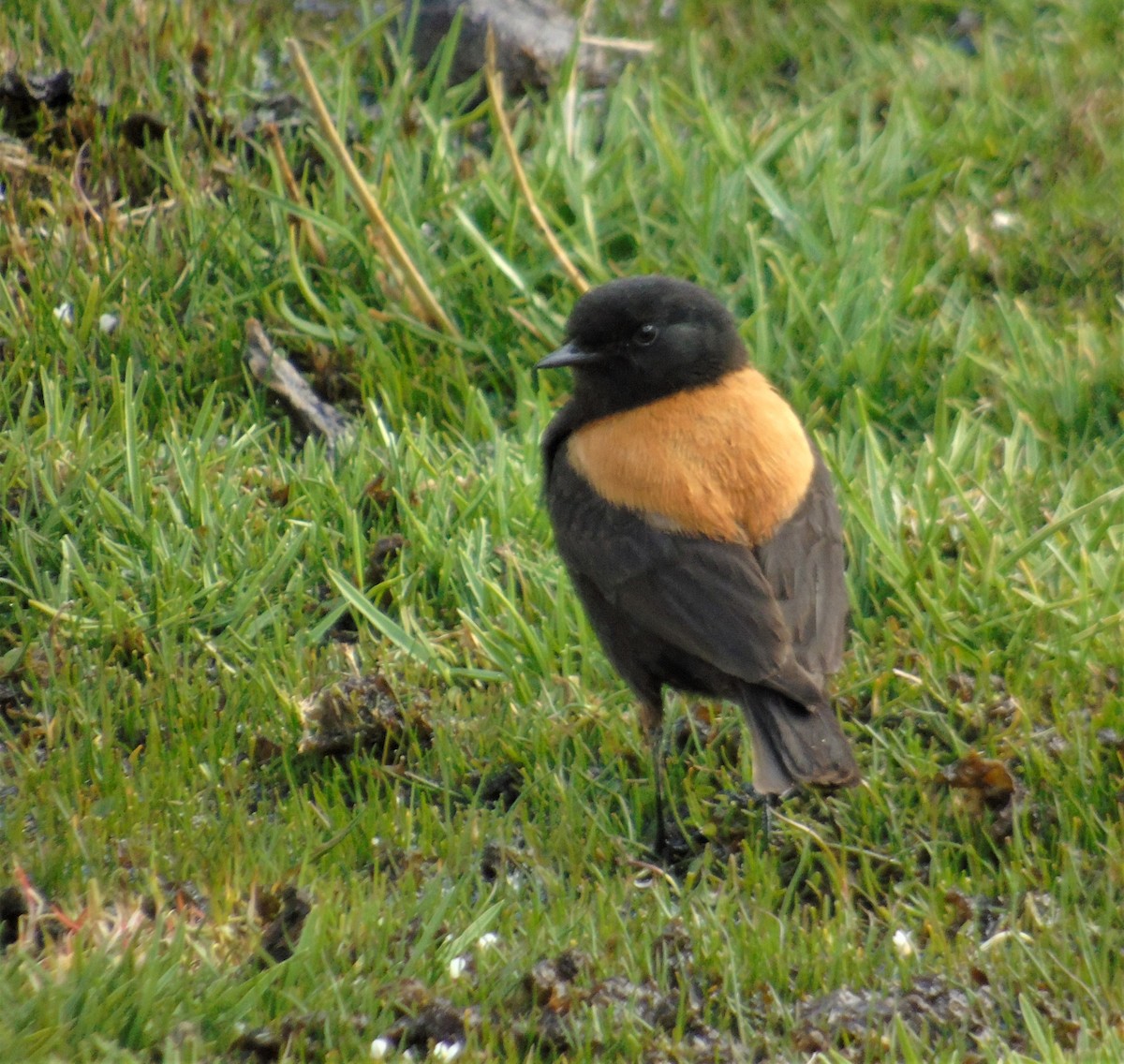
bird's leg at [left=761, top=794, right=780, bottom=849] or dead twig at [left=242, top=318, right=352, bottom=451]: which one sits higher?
dead twig at [left=242, top=318, right=352, bottom=451]

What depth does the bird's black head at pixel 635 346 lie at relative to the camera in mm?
5098

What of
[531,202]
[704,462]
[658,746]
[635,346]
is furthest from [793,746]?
[531,202]

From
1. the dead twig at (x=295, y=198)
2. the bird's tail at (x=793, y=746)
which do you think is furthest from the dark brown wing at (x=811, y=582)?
the dead twig at (x=295, y=198)

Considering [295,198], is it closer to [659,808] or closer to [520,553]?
[520,553]

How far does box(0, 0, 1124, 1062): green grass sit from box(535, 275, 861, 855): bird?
1.26 feet

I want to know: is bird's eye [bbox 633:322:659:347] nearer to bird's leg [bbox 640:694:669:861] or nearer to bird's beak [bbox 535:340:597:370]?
bird's beak [bbox 535:340:597:370]

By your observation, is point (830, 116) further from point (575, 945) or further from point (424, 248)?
point (575, 945)

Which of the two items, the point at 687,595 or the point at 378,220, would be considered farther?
the point at 378,220

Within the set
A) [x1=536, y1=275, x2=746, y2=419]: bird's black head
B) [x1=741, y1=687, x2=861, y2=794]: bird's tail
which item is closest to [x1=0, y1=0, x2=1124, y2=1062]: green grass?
[x1=741, y1=687, x2=861, y2=794]: bird's tail

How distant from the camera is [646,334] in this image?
5121mm

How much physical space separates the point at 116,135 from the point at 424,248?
148cm

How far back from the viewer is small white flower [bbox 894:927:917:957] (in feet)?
12.9

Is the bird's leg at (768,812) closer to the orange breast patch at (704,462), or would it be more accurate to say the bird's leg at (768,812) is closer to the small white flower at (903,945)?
the small white flower at (903,945)

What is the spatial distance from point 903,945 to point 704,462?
4.80ft
